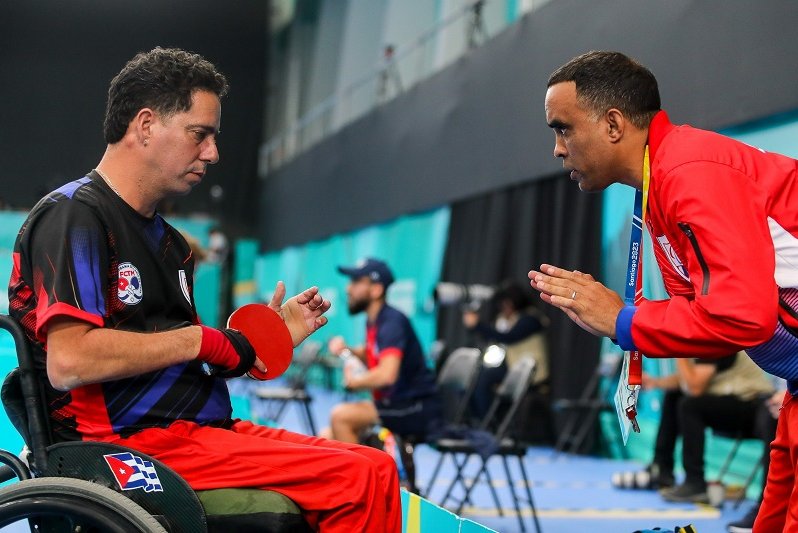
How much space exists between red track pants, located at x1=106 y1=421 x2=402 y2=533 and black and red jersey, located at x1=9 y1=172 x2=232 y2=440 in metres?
0.06

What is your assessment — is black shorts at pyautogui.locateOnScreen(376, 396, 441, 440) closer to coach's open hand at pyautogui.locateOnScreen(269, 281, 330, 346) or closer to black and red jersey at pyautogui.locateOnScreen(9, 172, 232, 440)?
coach's open hand at pyautogui.locateOnScreen(269, 281, 330, 346)

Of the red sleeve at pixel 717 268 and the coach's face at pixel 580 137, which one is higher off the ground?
the coach's face at pixel 580 137

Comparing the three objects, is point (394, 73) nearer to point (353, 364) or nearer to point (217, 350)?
point (353, 364)

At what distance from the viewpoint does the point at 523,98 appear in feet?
27.9

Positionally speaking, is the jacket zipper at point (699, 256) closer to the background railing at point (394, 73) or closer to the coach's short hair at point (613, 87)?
the coach's short hair at point (613, 87)

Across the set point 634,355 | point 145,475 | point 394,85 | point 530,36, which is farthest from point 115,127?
point 394,85

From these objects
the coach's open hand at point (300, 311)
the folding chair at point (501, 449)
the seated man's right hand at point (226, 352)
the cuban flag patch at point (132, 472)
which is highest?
the coach's open hand at point (300, 311)

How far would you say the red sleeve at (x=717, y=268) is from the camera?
67.3 inches

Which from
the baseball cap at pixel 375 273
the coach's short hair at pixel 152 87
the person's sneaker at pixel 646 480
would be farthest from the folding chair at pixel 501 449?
the coach's short hair at pixel 152 87

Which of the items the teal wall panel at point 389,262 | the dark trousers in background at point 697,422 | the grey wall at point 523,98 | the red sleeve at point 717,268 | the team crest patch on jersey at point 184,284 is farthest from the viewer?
the teal wall panel at point 389,262

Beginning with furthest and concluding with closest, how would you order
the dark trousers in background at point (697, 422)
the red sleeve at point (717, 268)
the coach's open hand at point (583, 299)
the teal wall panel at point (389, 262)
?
the teal wall panel at point (389, 262), the dark trousers in background at point (697, 422), the coach's open hand at point (583, 299), the red sleeve at point (717, 268)

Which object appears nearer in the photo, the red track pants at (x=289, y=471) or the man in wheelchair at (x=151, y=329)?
the man in wheelchair at (x=151, y=329)

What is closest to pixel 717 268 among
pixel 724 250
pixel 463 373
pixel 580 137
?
pixel 724 250

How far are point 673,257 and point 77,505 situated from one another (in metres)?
1.32
